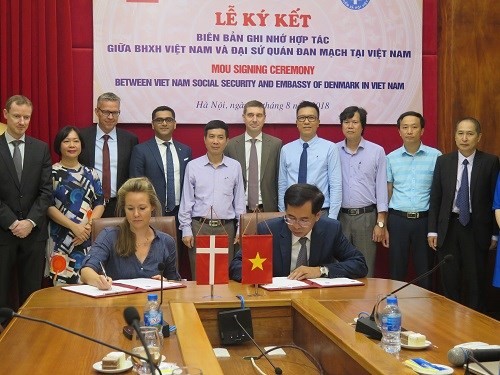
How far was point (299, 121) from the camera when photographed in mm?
5270

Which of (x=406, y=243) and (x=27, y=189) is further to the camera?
(x=406, y=243)

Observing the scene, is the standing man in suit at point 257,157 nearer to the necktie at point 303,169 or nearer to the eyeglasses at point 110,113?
the necktie at point 303,169

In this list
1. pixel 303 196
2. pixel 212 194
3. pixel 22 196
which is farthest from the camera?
pixel 212 194

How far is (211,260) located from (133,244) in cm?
61

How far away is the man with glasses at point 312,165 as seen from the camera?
16.9ft

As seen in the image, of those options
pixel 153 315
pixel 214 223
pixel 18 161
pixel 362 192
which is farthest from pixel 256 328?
pixel 362 192

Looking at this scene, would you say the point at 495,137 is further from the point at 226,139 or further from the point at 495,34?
the point at 226,139

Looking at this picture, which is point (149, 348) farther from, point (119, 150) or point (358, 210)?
point (358, 210)

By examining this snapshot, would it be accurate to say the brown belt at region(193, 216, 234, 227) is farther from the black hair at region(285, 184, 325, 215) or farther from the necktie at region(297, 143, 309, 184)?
the black hair at region(285, 184, 325, 215)

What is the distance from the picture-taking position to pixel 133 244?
3.45 meters

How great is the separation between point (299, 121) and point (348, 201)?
67cm

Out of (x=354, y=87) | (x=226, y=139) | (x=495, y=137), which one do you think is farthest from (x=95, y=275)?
(x=495, y=137)

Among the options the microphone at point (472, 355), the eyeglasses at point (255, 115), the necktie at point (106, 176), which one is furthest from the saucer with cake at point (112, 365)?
the eyeglasses at point (255, 115)

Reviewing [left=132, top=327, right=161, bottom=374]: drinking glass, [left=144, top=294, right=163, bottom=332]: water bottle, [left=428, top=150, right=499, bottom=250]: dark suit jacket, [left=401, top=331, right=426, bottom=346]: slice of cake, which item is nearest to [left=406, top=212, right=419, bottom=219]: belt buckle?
[left=428, top=150, right=499, bottom=250]: dark suit jacket
